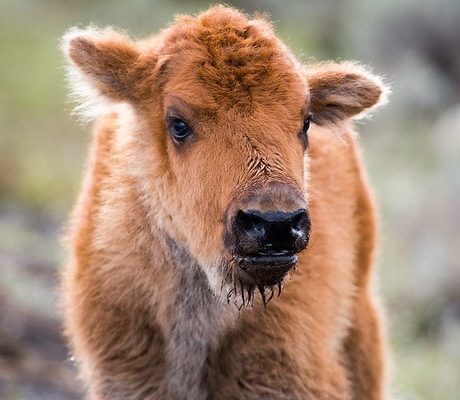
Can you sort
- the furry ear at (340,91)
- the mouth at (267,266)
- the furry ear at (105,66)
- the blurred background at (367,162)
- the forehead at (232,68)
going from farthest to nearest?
the blurred background at (367,162) < the furry ear at (340,91) < the furry ear at (105,66) < the forehead at (232,68) < the mouth at (267,266)

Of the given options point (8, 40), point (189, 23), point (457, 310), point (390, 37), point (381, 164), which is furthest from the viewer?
point (8, 40)

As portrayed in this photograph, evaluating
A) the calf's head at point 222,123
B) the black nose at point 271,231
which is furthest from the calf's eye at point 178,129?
the black nose at point 271,231

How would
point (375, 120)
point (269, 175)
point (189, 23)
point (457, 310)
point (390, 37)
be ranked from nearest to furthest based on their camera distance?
point (269, 175)
point (189, 23)
point (457, 310)
point (375, 120)
point (390, 37)

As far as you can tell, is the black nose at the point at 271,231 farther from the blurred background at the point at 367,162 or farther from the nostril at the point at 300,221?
the blurred background at the point at 367,162

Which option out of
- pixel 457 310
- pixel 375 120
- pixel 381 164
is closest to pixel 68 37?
pixel 457 310

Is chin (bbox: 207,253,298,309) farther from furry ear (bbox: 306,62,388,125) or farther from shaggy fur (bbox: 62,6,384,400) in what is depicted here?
furry ear (bbox: 306,62,388,125)

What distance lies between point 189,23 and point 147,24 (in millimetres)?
24512

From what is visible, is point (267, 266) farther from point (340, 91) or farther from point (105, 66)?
point (105, 66)

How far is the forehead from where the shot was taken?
698cm

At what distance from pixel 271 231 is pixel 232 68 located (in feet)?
3.78

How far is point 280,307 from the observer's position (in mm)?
7797

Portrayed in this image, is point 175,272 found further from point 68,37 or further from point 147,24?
point 147,24

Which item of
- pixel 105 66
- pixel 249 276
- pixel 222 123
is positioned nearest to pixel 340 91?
pixel 222 123

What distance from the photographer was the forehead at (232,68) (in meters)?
6.98
